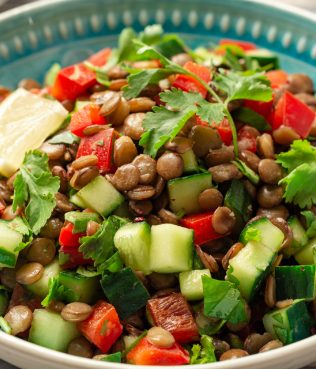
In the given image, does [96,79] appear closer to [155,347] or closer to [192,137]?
[192,137]

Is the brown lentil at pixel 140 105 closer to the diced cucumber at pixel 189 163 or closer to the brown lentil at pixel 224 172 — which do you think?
the diced cucumber at pixel 189 163

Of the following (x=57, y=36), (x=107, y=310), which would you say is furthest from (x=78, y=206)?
(x=57, y=36)

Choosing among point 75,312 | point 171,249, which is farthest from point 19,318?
point 171,249

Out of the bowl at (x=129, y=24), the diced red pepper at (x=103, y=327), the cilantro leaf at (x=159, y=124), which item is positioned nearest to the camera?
the diced red pepper at (x=103, y=327)

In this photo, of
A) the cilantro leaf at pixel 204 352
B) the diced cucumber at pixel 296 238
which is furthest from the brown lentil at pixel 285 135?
the cilantro leaf at pixel 204 352

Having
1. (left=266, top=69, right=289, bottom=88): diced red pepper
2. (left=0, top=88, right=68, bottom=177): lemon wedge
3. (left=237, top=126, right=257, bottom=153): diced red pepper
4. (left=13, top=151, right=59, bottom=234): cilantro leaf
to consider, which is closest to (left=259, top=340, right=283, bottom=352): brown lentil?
(left=237, top=126, right=257, bottom=153): diced red pepper

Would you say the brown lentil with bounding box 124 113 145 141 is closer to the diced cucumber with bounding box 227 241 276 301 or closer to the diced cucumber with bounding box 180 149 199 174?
the diced cucumber with bounding box 180 149 199 174

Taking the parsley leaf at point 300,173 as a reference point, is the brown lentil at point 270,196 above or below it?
below

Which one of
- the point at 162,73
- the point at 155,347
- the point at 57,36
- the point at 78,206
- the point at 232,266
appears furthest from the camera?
the point at 57,36
